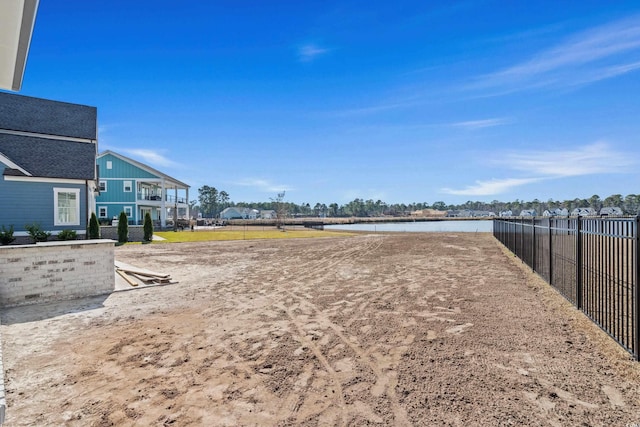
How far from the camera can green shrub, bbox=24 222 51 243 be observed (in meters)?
13.3

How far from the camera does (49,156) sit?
15875mm

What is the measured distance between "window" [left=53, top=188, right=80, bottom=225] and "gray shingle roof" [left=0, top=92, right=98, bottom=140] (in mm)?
5533

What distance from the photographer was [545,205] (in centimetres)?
14438

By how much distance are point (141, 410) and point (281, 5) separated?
15684mm

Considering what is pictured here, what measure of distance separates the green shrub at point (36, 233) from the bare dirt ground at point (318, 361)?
885cm

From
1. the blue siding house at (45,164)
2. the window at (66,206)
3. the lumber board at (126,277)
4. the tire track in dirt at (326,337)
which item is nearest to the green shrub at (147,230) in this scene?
the blue siding house at (45,164)

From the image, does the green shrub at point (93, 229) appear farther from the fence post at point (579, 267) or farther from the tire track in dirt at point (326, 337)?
the fence post at point (579, 267)

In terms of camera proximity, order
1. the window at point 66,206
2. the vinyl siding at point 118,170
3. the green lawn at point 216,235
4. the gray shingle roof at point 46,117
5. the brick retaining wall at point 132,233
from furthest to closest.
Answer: the vinyl siding at point 118,170 → the green lawn at point 216,235 → the brick retaining wall at point 132,233 → the gray shingle roof at point 46,117 → the window at point 66,206

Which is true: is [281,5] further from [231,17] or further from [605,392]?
[605,392]

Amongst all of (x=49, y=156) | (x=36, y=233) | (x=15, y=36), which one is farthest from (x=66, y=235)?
(x=15, y=36)

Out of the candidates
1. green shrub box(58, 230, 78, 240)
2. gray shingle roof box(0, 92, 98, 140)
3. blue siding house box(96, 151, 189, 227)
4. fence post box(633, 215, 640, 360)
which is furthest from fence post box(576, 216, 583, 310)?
blue siding house box(96, 151, 189, 227)

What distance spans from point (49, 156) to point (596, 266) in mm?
→ 21257

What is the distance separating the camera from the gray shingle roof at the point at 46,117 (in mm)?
17453

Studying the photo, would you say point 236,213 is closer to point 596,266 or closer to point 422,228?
point 422,228
